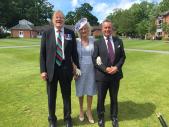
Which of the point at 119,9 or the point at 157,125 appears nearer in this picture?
the point at 157,125

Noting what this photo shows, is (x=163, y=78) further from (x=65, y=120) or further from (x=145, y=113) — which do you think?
(x=65, y=120)

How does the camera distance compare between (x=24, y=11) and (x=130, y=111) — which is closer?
(x=130, y=111)

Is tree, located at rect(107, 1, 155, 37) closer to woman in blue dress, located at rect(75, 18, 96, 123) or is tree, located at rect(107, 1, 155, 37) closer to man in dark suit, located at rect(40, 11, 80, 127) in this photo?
woman in blue dress, located at rect(75, 18, 96, 123)

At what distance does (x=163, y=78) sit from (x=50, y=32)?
25.3 feet

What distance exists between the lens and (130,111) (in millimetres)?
8234

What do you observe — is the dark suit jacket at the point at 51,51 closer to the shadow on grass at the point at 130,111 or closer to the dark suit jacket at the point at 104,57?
the dark suit jacket at the point at 104,57

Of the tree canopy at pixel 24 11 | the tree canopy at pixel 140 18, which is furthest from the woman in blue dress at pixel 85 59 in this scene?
the tree canopy at pixel 24 11

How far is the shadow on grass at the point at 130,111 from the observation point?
7515mm

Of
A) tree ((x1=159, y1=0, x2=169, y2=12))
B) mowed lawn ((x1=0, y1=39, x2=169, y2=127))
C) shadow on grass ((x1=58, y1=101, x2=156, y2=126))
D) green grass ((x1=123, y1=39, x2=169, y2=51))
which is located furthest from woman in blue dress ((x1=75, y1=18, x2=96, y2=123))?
tree ((x1=159, y1=0, x2=169, y2=12))

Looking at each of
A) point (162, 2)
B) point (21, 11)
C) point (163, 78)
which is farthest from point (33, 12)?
point (163, 78)

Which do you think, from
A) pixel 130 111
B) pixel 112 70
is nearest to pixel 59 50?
Result: pixel 112 70

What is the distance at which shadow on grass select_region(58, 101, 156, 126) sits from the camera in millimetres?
7515

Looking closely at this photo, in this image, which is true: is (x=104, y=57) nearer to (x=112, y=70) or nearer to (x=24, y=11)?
(x=112, y=70)

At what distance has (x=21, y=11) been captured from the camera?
4434 inches
